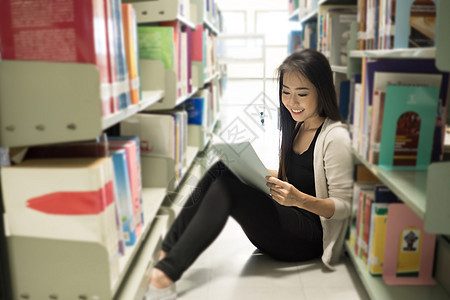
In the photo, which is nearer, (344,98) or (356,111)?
(356,111)

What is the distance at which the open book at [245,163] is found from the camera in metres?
1.56

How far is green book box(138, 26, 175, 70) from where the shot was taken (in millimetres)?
1888

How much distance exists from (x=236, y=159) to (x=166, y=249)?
453mm

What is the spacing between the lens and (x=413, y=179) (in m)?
1.36

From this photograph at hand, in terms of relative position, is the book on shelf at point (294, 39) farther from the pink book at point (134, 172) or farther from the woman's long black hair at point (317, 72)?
the pink book at point (134, 172)

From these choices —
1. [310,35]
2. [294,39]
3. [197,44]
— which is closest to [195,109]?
[197,44]

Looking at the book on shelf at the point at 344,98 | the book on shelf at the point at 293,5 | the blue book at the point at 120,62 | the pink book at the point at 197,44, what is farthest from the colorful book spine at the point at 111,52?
the book on shelf at the point at 293,5

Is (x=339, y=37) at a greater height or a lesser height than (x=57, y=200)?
greater

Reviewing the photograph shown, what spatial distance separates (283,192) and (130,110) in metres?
0.72

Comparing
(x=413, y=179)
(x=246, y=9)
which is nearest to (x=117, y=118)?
(x=413, y=179)

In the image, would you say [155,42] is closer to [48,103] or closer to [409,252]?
[48,103]

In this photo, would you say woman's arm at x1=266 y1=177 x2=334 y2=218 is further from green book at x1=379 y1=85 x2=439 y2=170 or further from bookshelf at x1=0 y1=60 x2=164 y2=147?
bookshelf at x1=0 y1=60 x2=164 y2=147

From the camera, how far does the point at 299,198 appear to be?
1.68 meters

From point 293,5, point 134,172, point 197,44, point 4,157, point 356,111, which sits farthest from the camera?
point 293,5
